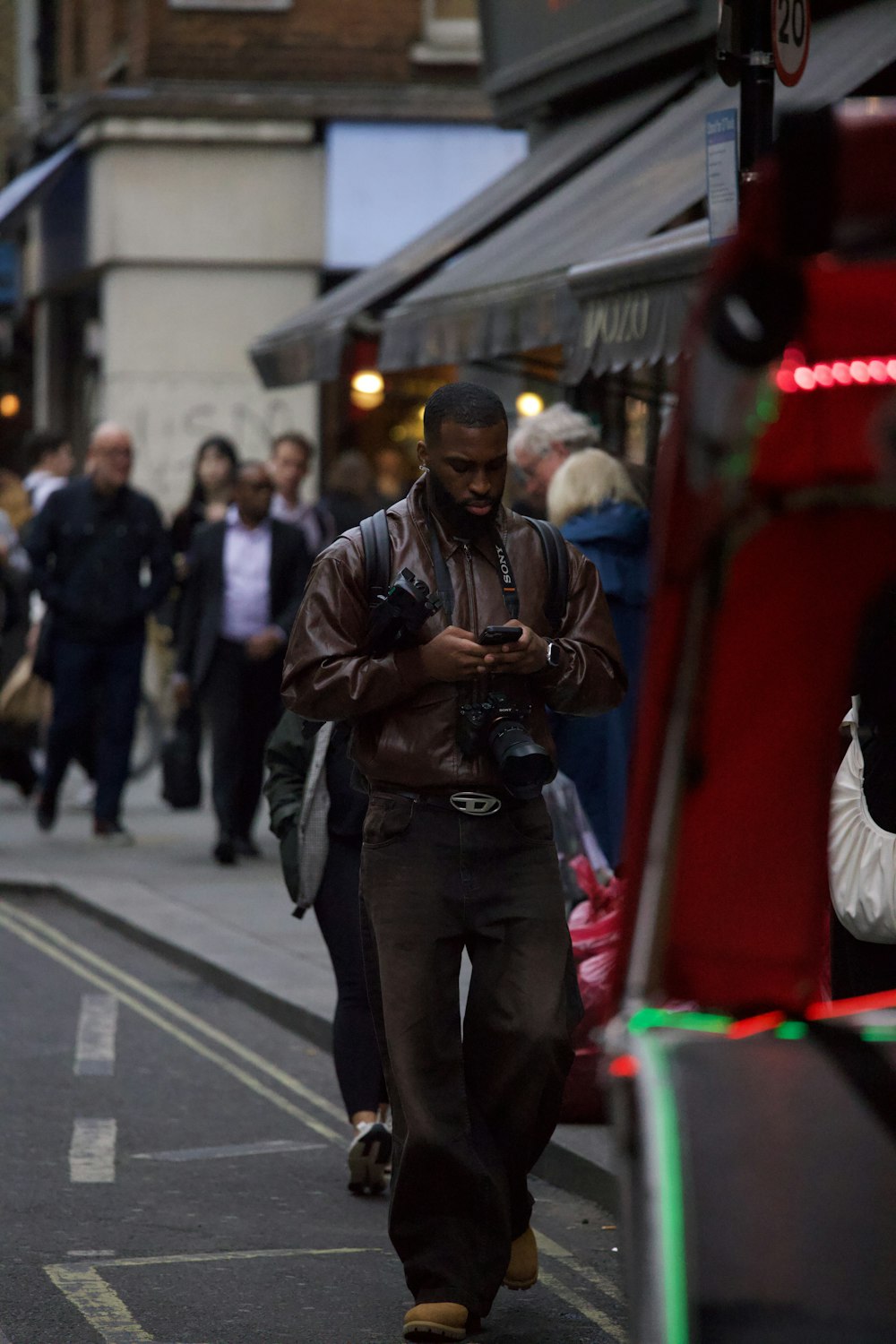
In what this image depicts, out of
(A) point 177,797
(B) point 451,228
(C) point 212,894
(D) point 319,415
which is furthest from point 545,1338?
(D) point 319,415

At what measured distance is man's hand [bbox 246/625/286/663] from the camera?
11.8 metres

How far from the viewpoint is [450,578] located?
16.2 ft

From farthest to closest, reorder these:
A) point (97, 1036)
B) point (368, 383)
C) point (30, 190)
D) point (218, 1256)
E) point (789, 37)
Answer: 1. point (30, 190)
2. point (368, 383)
3. point (97, 1036)
4. point (789, 37)
5. point (218, 1256)

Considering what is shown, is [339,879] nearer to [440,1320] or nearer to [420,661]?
[420,661]

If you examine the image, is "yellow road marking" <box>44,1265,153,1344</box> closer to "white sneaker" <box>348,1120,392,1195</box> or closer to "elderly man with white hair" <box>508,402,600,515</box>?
"white sneaker" <box>348,1120,392,1195</box>

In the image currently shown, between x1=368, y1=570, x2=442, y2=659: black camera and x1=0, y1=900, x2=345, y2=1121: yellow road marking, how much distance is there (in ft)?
8.75

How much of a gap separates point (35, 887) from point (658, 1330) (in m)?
9.03

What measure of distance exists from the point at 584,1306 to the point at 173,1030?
131 inches

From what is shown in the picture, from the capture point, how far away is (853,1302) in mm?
2543

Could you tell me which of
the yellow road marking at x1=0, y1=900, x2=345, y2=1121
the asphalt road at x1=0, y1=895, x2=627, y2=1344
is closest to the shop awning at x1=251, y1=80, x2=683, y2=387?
the yellow road marking at x1=0, y1=900, x2=345, y2=1121

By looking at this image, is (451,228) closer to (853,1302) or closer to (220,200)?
(220,200)

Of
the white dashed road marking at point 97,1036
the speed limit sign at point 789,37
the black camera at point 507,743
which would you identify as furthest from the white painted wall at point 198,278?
the black camera at point 507,743

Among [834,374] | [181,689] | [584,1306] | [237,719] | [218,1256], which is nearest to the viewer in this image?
[834,374]

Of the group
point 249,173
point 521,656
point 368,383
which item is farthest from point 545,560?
point 249,173
